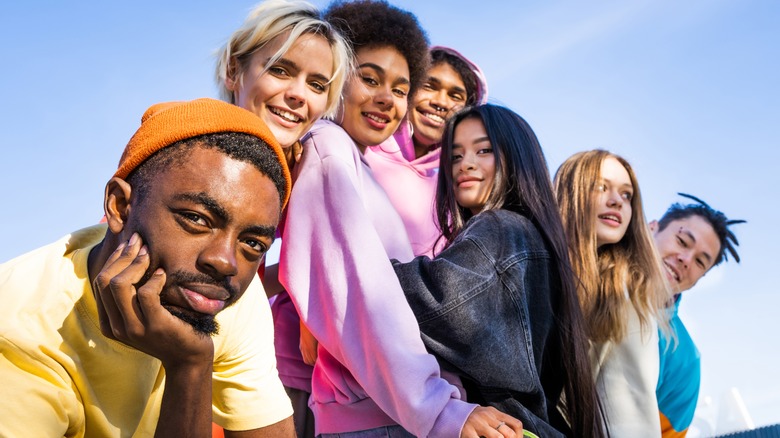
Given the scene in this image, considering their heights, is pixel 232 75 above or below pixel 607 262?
above

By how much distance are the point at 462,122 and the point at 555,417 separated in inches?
54.9

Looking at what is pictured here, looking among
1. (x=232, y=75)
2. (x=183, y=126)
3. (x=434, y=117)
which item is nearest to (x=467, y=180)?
(x=434, y=117)

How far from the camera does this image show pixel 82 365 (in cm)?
223

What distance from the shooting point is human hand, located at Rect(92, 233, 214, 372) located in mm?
2062

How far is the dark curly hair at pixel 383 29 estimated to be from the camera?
155 inches

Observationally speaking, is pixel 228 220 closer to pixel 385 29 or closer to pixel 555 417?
pixel 555 417

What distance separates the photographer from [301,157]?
10.9ft

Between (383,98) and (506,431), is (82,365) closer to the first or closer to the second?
(506,431)

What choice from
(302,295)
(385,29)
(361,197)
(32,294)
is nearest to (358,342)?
(302,295)

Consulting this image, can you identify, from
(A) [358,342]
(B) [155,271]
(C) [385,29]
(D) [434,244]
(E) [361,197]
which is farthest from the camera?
(C) [385,29]

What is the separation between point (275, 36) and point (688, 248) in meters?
3.82

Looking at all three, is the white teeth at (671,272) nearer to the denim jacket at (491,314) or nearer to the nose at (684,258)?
the nose at (684,258)

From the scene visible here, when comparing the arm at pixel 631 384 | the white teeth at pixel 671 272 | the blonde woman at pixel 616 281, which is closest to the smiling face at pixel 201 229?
the blonde woman at pixel 616 281

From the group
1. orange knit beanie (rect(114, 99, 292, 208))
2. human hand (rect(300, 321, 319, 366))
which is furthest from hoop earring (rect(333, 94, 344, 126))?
orange knit beanie (rect(114, 99, 292, 208))
